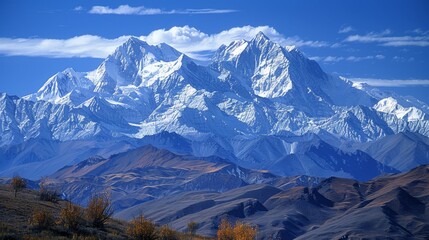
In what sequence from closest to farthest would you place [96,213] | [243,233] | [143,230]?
[143,230]
[96,213]
[243,233]

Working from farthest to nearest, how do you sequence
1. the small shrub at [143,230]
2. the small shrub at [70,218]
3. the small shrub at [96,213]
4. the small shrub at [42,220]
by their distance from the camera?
the small shrub at [96,213] → the small shrub at [143,230] → the small shrub at [70,218] → the small shrub at [42,220]

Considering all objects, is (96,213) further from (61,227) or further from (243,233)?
(243,233)

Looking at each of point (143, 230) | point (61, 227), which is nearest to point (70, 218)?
point (61, 227)

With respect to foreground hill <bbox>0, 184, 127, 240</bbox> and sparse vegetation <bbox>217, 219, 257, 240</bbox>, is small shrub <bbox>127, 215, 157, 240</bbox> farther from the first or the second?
sparse vegetation <bbox>217, 219, 257, 240</bbox>

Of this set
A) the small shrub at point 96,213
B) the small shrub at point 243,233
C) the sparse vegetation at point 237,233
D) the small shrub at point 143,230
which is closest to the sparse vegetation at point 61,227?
the small shrub at point 143,230

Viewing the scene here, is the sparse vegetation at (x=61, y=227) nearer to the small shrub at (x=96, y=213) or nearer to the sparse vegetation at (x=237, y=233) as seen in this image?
the small shrub at (x=96, y=213)

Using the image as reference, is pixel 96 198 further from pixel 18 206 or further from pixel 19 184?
pixel 19 184

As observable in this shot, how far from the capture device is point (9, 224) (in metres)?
41.5

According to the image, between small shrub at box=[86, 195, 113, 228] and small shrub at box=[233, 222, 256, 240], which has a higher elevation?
small shrub at box=[86, 195, 113, 228]

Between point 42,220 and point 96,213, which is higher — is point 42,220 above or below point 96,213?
below

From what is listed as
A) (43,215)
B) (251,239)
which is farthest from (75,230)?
(251,239)

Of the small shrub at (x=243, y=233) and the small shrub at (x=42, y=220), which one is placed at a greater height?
the small shrub at (x=42, y=220)

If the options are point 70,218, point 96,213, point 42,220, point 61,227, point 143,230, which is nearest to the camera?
point 42,220

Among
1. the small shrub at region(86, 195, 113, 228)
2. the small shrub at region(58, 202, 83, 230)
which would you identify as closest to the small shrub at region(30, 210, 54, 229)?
the small shrub at region(58, 202, 83, 230)
